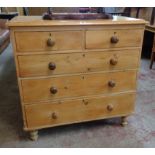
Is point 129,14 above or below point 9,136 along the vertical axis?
above

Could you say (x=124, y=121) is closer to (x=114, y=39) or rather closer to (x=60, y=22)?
(x=114, y=39)

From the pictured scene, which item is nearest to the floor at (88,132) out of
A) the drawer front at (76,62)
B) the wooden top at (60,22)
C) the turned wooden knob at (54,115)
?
the turned wooden knob at (54,115)

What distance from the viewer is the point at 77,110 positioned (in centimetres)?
136

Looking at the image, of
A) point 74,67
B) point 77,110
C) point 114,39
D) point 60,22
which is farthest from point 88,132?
point 60,22

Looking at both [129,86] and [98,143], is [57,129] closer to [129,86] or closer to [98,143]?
[98,143]

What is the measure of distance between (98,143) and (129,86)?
18.2 inches

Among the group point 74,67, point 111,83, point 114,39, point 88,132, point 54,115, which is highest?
point 114,39

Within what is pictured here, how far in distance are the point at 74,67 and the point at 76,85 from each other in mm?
131

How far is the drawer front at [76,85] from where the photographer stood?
1.21 meters

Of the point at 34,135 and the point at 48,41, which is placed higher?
the point at 48,41

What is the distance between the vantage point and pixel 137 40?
125 cm

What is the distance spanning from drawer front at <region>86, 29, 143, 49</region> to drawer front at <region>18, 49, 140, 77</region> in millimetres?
48

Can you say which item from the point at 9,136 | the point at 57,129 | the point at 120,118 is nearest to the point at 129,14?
the point at 120,118

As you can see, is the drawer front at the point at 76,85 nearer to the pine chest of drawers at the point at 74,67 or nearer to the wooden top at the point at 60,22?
the pine chest of drawers at the point at 74,67
